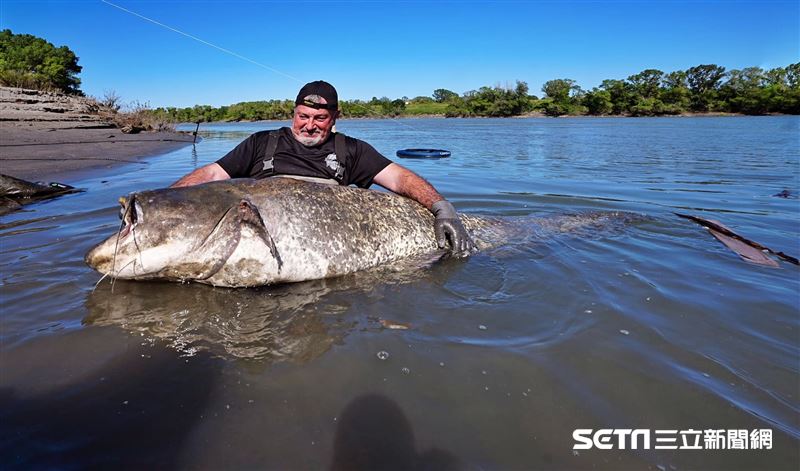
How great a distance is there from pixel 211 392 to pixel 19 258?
3.02 metres

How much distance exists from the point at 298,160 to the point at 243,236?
1346mm

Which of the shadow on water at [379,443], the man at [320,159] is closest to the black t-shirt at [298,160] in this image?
the man at [320,159]

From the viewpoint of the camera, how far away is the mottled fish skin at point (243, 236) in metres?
3.03

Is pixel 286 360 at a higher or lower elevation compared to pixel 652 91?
lower

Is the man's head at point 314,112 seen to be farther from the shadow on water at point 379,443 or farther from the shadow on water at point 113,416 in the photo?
the shadow on water at point 379,443

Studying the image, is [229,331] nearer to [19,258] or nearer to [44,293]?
[44,293]

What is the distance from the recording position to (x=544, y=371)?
90.0 inches

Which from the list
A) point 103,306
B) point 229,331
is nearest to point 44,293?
point 103,306

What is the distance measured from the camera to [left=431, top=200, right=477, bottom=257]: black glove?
13.6 feet

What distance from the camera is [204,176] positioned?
386cm

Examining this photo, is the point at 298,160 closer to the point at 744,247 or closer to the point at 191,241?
the point at 191,241

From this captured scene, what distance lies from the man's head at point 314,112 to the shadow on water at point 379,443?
3001mm

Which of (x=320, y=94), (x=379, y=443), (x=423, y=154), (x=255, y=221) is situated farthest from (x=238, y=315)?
(x=423, y=154)

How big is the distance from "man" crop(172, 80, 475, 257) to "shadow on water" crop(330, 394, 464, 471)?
92.9 inches
